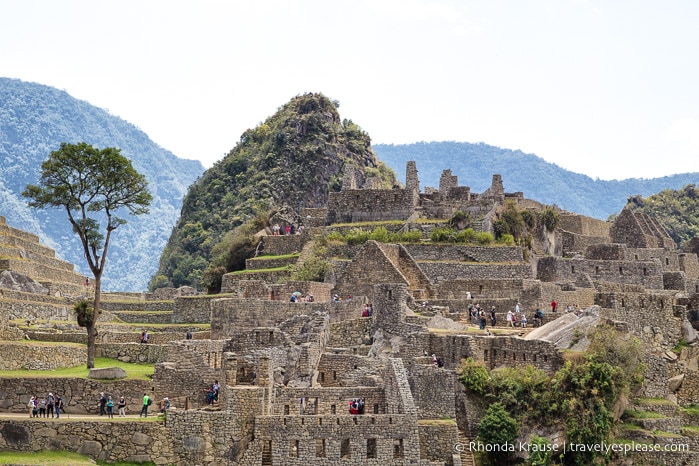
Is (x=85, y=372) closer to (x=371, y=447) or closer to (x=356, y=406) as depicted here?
(x=356, y=406)

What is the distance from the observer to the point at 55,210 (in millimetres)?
155250

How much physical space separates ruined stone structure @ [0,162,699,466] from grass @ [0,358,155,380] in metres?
0.58

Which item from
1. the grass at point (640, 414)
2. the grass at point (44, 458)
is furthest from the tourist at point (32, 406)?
the grass at point (640, 414)

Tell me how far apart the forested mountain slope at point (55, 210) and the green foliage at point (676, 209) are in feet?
199

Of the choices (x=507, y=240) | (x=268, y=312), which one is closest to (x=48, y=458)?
(x=268, y=312)

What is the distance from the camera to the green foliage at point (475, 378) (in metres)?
40.0

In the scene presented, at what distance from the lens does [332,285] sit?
52438mm

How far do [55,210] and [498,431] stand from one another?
125389 mm

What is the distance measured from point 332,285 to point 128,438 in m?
18.1

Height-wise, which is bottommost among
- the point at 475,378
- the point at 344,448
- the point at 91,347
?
the point at 344,448

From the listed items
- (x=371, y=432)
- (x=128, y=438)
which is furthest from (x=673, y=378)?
(x=128, y=438)

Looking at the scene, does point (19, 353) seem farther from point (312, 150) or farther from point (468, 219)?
point (312, 150)

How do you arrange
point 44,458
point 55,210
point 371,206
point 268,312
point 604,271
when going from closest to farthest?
point 44,458 → point 268,312 → point 604,271 → point 371,206 → point 55,210

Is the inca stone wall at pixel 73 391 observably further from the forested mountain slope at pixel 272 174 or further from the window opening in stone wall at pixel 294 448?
the forested mountain slope at pixel 272 174
